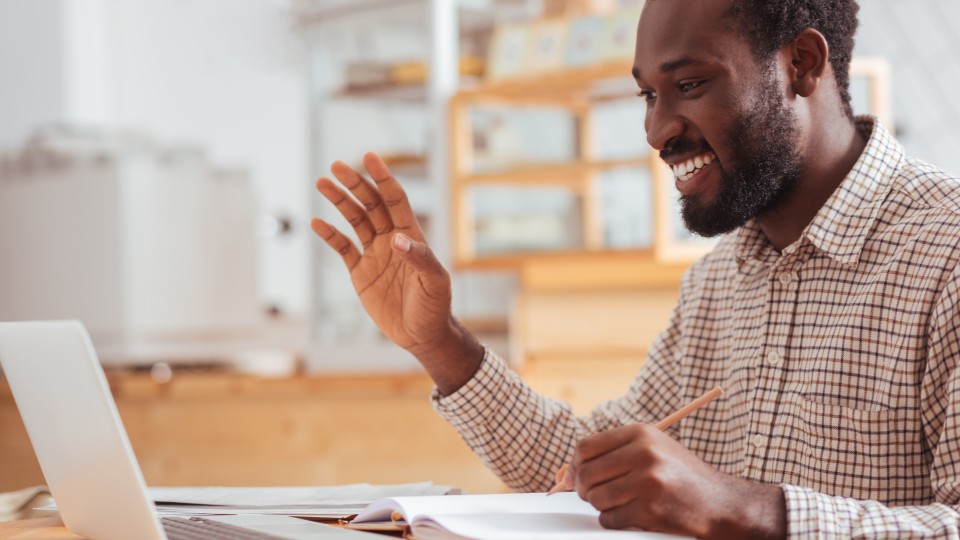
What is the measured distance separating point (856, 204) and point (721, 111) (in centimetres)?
16

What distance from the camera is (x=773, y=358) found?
1111mm

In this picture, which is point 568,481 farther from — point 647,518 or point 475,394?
point 475,394

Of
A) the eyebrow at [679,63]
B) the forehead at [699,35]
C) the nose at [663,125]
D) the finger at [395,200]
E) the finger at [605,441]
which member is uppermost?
the forehead at [699,35]

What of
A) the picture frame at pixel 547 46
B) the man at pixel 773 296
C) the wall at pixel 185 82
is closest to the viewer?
the man at pixel 773 296

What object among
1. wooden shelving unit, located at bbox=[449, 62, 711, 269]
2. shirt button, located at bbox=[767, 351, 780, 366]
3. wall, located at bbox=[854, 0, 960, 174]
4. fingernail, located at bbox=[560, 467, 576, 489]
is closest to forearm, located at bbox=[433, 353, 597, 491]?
shirt button, located at bbox=[767, 351, 780, 366]

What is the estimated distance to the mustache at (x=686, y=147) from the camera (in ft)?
3.77

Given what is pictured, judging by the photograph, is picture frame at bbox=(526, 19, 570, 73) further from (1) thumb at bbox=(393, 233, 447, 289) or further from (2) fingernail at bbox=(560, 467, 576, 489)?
(2) fingernail at bbox=(560, 467, 576, 489)

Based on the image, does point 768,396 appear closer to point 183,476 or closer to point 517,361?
point 517,361

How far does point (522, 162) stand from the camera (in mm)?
3094

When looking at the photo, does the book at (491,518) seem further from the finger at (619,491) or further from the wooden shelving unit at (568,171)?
the wooden shelving unit at (568,171)

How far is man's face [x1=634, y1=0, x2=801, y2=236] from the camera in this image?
44.2 inches

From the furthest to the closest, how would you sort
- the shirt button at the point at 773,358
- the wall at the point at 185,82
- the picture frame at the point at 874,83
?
→ the wall at the point at 185,82
the picture frame at the point at 874,83
the shirt button at the point at 773,358

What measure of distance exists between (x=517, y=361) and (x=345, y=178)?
182cm

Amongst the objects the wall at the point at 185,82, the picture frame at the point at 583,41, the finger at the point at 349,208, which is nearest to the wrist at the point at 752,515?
the finger at the point at 349,208
